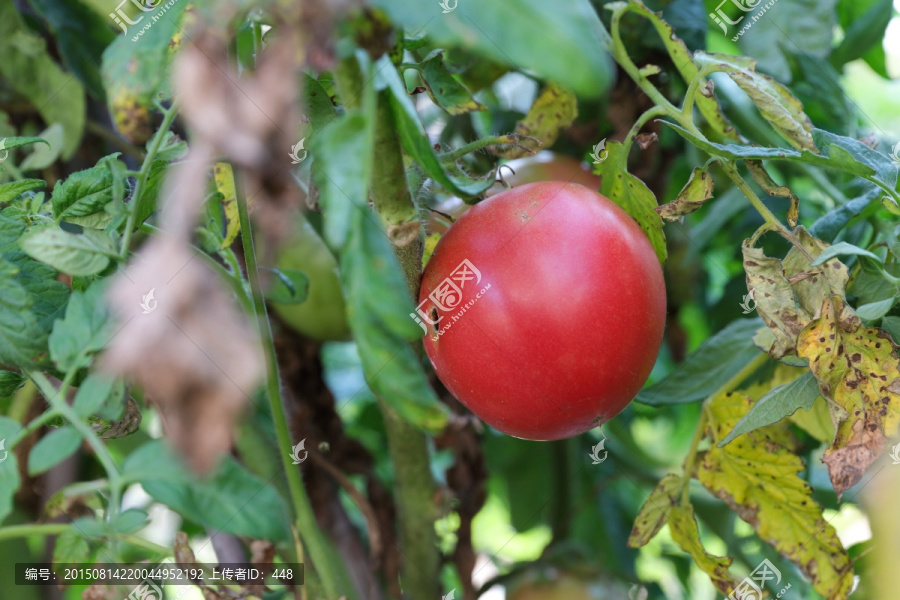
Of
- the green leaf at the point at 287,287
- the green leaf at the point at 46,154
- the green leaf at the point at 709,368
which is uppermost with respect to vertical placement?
the green leaf at the point at 46,154

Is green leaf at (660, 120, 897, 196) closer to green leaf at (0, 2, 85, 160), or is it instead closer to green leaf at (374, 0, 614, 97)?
green leaf at (374, 0, 614, 97)

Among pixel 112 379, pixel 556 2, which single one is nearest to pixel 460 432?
pixel 112 379

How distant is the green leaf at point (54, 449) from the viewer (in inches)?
12.9

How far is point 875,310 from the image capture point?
429mm

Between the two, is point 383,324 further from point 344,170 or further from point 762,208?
point 762,208

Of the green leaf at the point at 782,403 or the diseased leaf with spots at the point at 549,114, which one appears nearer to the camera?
the green leaf at the point at 782,403

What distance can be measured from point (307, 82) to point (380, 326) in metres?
0.20

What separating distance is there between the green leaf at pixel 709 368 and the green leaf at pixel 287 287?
277 mm

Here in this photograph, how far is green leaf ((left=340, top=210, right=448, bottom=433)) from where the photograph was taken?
0.80 ft

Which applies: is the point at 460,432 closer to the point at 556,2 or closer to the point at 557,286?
the point at 557,286

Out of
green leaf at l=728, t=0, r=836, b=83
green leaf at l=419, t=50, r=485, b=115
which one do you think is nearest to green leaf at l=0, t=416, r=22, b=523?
green leaf at l=419, t=50, r=485, b=115

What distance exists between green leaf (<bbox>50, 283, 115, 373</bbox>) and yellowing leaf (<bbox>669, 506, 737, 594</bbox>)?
0.41 metres

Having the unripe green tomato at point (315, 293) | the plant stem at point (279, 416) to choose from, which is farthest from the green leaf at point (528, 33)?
the unripe green tomato at point (315, 293)

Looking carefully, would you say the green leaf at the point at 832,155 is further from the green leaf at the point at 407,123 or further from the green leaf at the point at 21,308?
the green leaf at the point at 21,308
